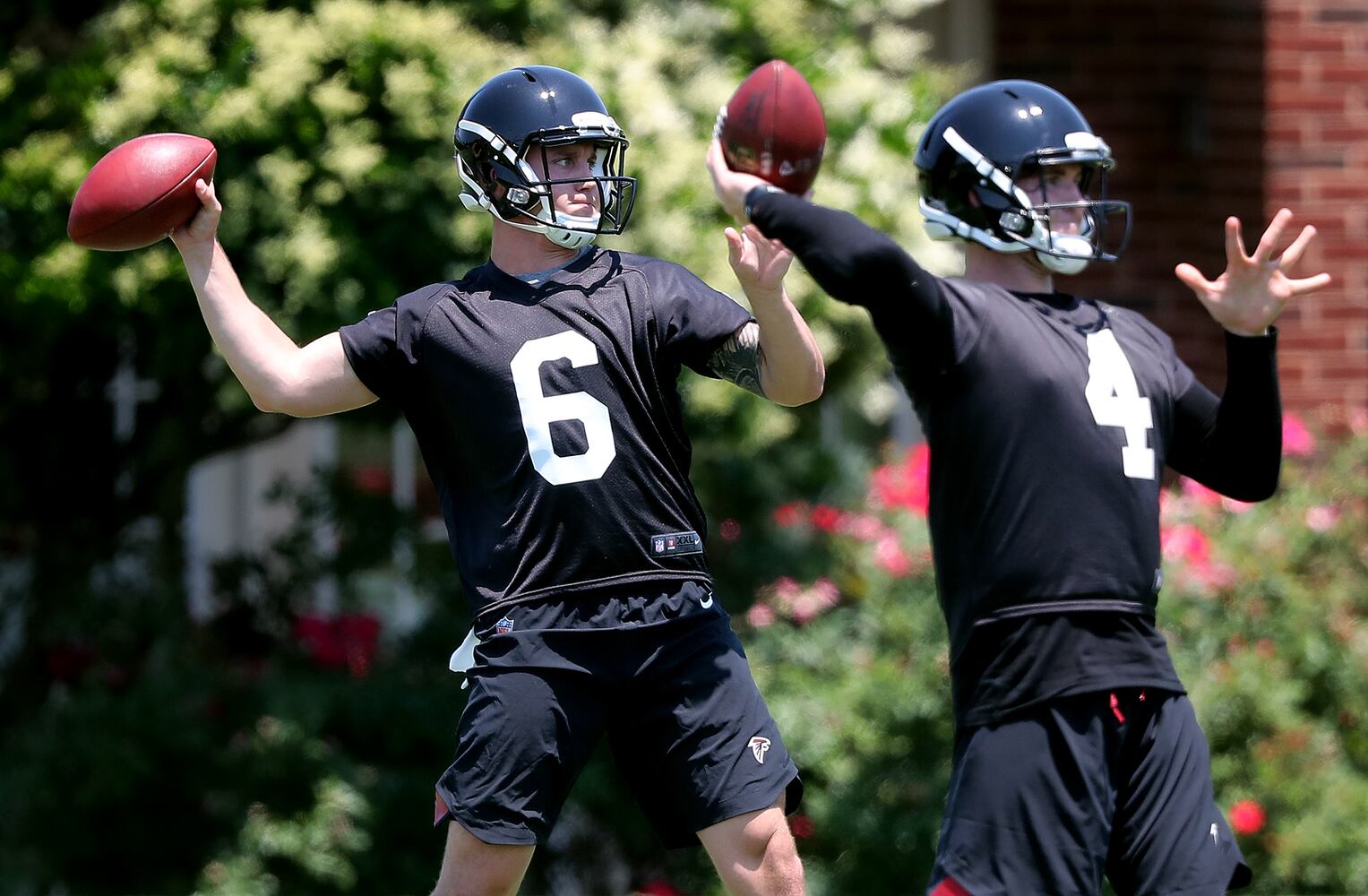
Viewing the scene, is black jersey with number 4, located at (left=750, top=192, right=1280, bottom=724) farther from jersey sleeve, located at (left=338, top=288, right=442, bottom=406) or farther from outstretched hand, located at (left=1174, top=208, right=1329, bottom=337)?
jersey sleeve, located at (left=338, top=288, right=442, bottom=406)

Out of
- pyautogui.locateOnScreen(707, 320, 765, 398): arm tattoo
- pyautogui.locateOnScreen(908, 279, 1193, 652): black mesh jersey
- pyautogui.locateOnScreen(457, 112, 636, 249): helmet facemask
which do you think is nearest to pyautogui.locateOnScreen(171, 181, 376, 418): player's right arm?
pyautogui.locateOnScreen(457, 112, 636, 249): helmet facemask

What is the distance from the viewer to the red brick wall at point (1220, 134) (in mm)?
7027

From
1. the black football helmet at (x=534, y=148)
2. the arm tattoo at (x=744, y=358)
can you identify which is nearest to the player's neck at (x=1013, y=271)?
the arm tattoo at (x=744, y=358)

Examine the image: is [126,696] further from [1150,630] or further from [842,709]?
[1150,630]

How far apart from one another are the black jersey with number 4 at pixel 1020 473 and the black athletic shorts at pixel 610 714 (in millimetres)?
458

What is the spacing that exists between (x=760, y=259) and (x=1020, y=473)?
2.14ft

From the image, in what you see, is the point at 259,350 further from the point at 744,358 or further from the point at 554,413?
the point at 744,358

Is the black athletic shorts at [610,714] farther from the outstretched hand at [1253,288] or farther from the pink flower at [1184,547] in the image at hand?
the pink flower at [1184,547]

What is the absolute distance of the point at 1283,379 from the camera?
701 cm

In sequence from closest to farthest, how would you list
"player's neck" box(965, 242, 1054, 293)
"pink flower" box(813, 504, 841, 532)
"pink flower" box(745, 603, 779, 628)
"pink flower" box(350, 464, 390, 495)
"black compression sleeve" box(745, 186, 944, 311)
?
"black compression sleeve" box(745, 186, 944, 311), "player's neck" box(965, 242, 1054, 293), "pink flower" box(745, 603, 779, 628), "pink flower" box(813, 504, 841, 532), "pink flower" box(350, 464, 390, 495)

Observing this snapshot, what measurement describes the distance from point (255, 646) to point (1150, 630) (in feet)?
13.8

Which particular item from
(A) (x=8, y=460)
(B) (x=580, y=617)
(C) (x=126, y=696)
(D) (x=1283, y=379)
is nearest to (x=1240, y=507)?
(D) (x=1283, y=379)

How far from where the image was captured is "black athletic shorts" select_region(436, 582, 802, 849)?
319 centimetres

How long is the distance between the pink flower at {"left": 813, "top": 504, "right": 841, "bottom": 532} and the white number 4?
283 centimetres
